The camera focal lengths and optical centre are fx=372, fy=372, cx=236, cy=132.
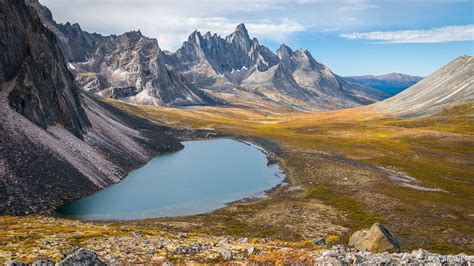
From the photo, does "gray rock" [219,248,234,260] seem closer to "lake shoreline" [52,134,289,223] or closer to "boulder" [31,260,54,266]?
"boulder" [31,260,54,266]

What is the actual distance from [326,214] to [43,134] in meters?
56.7

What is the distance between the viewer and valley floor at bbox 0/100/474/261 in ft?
97.8

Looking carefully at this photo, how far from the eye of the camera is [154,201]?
70500 millimetres

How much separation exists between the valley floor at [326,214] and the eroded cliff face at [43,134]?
16.8 m

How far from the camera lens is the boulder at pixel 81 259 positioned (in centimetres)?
2122

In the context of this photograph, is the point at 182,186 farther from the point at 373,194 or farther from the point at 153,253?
the point at 153,253

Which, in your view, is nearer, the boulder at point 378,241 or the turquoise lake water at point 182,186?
the boulder at point 378,241

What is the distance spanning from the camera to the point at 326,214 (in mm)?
63000

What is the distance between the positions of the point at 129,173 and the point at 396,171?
72458 mm

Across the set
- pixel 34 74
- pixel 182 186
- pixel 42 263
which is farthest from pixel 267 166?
pixel 42 263

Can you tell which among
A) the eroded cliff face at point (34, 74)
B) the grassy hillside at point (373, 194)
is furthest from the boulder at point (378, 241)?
the eroded cliff face at point (34, 74)

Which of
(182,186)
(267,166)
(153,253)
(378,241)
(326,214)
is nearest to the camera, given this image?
(153,253)

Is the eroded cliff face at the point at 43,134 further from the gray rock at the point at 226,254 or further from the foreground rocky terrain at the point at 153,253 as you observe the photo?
the gray rock at the point at 226,254

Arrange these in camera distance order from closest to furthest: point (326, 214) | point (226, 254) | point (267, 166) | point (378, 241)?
point (226, 254)
point (378, 241)
point (326, 214)
point (267, 166)
